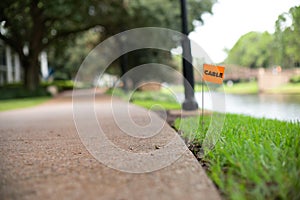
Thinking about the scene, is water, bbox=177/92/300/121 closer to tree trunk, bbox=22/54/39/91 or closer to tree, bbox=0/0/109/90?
tree, bbox=0/0/109/90

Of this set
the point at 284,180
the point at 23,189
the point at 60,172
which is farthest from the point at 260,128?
the point at 23,189

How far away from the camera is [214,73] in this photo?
15.0ft

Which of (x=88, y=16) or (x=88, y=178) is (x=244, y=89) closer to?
(x=88, y=16)

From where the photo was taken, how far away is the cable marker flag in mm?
4438

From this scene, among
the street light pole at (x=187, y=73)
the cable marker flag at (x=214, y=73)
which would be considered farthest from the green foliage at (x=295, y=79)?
the cable marker flag at (x=214, y=73)

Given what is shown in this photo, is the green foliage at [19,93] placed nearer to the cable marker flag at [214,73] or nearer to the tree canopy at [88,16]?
the tree canopy at [88,16]

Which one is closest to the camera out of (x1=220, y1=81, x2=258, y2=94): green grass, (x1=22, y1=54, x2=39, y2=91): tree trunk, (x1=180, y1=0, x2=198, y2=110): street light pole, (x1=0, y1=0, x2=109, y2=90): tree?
(x1=180, y1=0, x2=198, y2=110): street light pole

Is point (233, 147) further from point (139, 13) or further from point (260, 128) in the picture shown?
point (139, 13)

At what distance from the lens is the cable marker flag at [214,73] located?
4438mm

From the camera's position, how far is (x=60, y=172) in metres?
3.05

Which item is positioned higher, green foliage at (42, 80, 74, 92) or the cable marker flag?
green foliage at (42, 80, 74, 92)

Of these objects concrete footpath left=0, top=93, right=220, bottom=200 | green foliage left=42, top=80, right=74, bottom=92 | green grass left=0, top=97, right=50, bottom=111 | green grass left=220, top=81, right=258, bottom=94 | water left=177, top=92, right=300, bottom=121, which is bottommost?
concrete footpath left=0, top=93, right=220, bottom=200

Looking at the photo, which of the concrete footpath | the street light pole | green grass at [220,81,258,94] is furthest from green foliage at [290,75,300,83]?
the concrete footpath

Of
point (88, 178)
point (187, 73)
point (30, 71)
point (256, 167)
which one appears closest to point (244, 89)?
point (30, 71)
